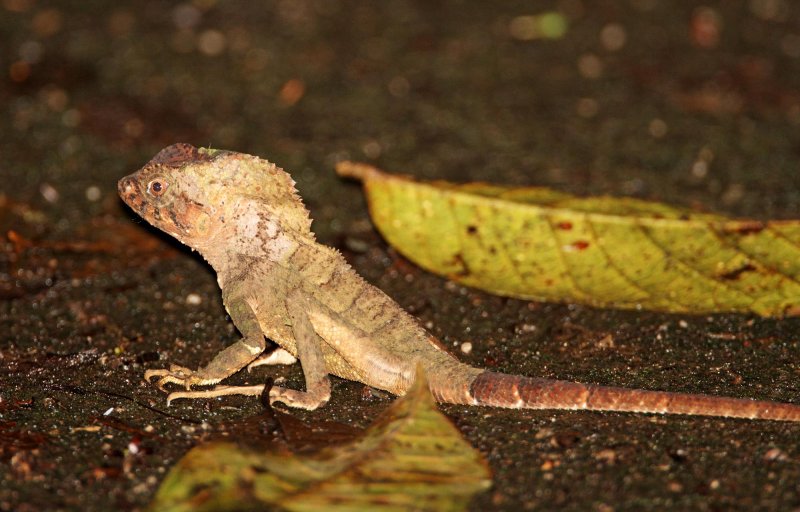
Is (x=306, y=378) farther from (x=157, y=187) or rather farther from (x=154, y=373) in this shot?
(x=157, y=187)

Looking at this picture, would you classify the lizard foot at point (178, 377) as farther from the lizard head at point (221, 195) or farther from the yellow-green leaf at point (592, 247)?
the yellow-green leaf at point (592, 247)

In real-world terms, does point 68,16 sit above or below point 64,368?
above

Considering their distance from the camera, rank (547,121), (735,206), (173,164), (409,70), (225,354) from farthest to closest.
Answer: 1. (409,70)
2. (547,121)
3. (735,206)
4. (173,164)
5. (225,354)

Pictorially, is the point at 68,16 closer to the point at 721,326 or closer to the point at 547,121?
the point at 547,121

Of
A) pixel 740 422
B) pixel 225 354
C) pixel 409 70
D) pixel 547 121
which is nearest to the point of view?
pixel 740 422

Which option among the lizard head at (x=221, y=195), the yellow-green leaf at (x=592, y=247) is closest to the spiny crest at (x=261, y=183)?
the lizard head at (x=221, y=195)

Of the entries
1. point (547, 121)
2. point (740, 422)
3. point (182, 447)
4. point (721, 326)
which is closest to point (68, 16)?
point (547, 121)

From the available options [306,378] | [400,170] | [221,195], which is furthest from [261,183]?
[400,170]
